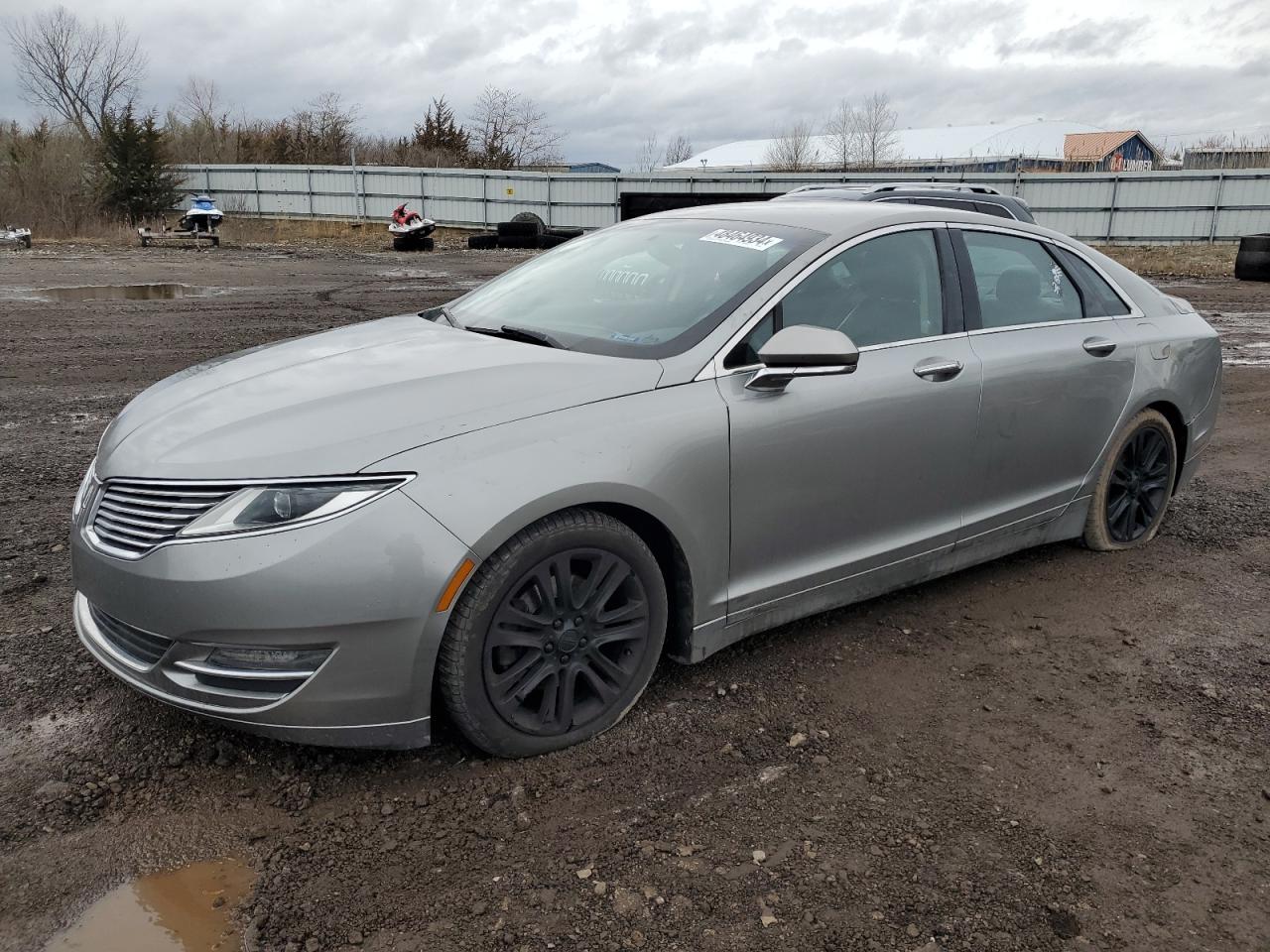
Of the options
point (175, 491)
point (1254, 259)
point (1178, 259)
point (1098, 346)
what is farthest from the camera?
point (1178, 259)

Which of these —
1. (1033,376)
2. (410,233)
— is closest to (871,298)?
(1033,376)

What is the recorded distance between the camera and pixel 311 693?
2.57 m

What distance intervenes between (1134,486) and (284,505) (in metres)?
4.00

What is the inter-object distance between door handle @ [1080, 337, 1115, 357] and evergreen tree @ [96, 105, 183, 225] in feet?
124

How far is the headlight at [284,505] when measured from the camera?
2541mm

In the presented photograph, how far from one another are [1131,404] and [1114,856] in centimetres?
252

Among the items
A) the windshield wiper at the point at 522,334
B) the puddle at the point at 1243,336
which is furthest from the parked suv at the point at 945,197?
the windshield wiper at the point at 522,334

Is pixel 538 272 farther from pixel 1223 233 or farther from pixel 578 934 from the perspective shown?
pixel 1223 233

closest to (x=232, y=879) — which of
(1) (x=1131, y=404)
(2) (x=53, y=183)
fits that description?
(1) (x=1131, y=404)

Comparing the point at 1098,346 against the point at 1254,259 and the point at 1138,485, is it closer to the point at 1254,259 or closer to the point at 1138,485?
the point at 1138,485

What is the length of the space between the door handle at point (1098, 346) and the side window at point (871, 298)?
87 cm

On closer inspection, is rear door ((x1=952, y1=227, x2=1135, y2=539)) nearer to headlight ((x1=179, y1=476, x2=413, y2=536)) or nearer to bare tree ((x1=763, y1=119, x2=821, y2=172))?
headlight ((x1=179, y1=476, x2=413, y2=536))

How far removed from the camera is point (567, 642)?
9.52 ft

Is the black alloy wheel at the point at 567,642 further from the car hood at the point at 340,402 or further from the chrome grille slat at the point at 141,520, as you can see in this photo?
the chrome grille slat at the point at 141,520
